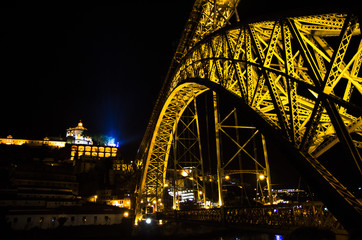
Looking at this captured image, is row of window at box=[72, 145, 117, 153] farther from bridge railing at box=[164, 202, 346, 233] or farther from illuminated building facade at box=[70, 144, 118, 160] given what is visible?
bridge railing at box=[164, 202, 346, 233]

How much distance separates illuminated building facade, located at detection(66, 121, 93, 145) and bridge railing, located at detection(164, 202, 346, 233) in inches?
4151

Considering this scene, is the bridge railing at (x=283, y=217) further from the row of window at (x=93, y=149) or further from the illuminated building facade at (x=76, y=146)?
the row of window at (x=93, y=149)

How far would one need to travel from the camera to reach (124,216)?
4134cm

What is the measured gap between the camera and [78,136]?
11331 centimetres

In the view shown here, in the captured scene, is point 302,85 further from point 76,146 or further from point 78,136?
point 78,136

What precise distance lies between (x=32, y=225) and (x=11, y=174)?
27603mm

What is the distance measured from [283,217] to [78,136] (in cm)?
11344

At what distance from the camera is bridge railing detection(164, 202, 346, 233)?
28.7 feet

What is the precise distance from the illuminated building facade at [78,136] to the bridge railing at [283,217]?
105438 mm

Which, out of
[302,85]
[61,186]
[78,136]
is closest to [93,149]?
[78,136]

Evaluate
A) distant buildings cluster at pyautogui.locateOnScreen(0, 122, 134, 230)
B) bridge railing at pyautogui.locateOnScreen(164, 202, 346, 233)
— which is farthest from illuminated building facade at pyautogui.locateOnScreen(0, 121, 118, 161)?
bridge railing at pyautogui.locateOnScreen(164, 202, 346, 233)

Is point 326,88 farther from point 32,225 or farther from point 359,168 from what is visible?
point 32,225

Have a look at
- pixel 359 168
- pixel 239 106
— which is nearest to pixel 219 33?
pixel 239 106

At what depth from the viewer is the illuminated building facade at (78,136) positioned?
360ft
